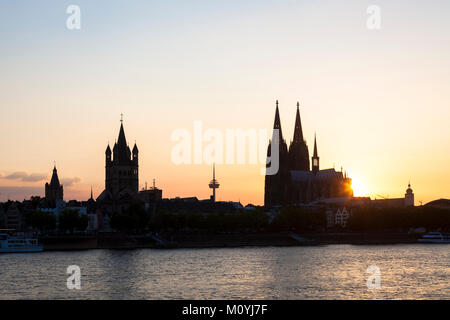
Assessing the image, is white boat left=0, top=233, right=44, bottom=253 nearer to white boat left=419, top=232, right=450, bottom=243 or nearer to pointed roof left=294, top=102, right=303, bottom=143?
white boat left=419, top=232, right=450, bottom=243

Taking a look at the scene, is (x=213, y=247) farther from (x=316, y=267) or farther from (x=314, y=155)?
(x=314, y=155)

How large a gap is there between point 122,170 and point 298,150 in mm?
52058

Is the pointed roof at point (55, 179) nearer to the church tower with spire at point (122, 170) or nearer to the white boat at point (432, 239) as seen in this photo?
the church tower with spire at point (122, 170)

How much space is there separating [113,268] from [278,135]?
383 ft

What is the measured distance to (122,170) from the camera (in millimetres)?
159500

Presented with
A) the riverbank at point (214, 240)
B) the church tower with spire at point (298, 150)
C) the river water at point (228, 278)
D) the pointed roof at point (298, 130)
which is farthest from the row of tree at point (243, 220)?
the pointed roof at point (298, 130)

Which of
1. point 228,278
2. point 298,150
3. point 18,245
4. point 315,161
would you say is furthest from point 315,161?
point 228,278

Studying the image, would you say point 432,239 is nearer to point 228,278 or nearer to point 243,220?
point 243,220

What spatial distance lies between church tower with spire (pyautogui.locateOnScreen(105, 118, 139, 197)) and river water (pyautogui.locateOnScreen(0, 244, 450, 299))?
269 ft

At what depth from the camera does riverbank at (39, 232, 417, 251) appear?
10012 cm

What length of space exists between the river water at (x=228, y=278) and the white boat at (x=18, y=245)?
15682 mm

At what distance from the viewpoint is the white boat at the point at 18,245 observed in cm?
9231
